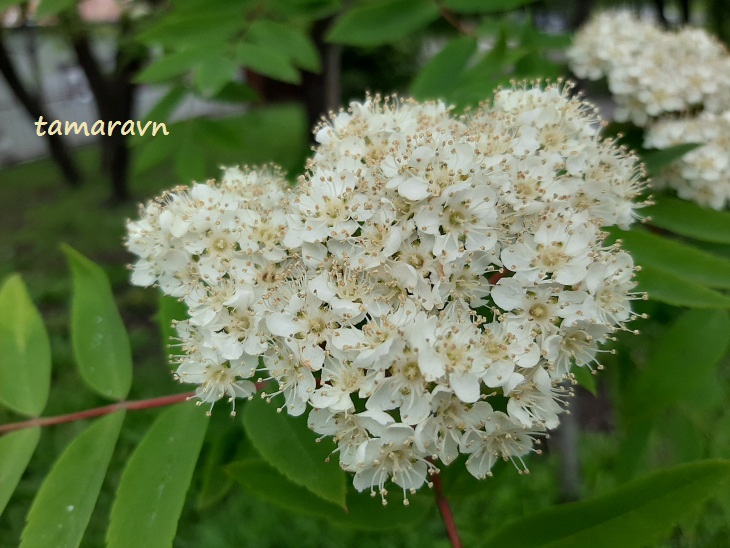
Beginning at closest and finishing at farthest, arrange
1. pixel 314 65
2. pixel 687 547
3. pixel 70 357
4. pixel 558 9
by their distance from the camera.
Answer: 1. pixel 314 65
2. pixel 687 547
3. pixel 70 357
4. pixel 558 9

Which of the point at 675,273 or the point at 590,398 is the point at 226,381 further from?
the point at 590,398

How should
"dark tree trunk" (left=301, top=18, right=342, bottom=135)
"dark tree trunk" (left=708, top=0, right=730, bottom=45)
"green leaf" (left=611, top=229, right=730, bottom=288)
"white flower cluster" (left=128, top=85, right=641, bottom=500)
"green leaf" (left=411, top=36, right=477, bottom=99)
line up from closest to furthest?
"white flower cluster" (left=128, top=85, right=641, bottom=500), "green leaf" (left=611, top=229, right=730, bottom=288), "green leaf" (left=411, top=36, right=477, bottom=99), "dark tree trunk" (left=301, top=18, right=342, bottom=135), "dark tree trunk" (left=708, top=0, right=730, bottom=45)

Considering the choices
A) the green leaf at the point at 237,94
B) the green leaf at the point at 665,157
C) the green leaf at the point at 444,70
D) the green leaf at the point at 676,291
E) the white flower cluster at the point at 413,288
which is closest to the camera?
the white flower cluster at the point at 413,288

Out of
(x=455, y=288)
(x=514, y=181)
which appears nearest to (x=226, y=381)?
(x=455, y=288)

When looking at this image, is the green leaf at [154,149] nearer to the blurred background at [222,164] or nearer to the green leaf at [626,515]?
the blurred background at [222,164]

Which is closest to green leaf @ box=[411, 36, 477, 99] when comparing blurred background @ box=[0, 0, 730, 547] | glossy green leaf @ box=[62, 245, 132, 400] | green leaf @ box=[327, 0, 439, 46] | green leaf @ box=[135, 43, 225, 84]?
blurred background @ box=[0, 0, 730, 547]

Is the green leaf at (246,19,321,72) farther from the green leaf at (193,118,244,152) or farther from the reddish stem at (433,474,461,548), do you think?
the reddish stem at (433,474,461,548)

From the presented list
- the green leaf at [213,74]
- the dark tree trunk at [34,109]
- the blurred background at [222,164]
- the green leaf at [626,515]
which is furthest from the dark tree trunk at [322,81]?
the dark tree trunk at [34,109]
